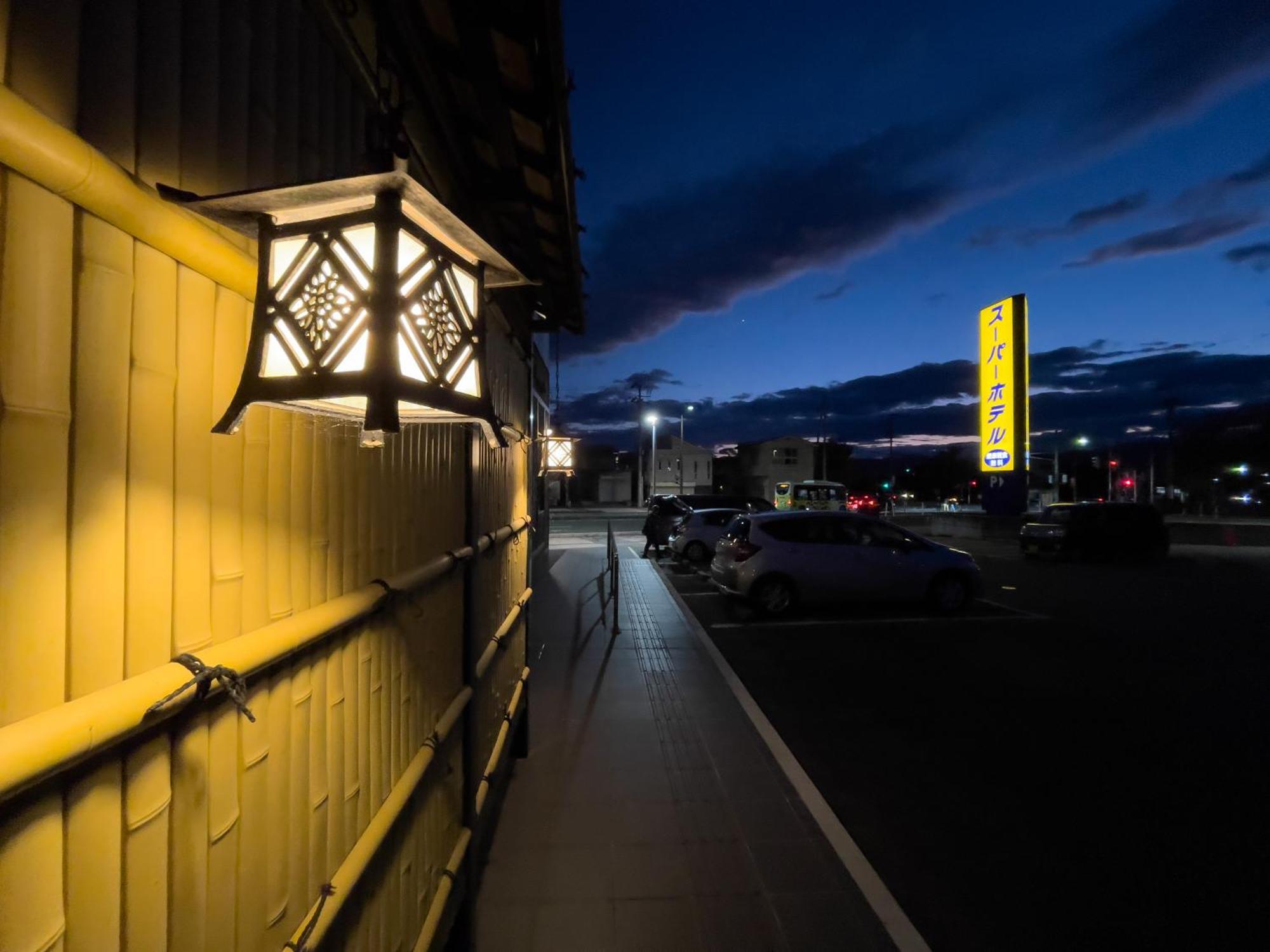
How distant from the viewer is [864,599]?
1134cm

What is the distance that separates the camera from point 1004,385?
958 inches

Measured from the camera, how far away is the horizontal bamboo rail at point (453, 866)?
2.74 m

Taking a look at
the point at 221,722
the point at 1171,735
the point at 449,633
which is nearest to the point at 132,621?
the point at 221,722

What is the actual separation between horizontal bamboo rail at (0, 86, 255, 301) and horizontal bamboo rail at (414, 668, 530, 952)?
2410 millimetres

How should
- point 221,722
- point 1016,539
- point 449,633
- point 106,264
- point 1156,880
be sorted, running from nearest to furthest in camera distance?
1. point 106,264
2. point 221,722
3. point 449,633
4. point 1156,880
5. point 1016,539

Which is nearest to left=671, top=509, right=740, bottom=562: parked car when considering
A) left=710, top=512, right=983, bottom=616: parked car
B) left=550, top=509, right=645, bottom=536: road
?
left=710, top=512, right=983, bottom=616: parked car

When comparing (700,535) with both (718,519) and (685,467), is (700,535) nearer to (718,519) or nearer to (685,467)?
(718,519)

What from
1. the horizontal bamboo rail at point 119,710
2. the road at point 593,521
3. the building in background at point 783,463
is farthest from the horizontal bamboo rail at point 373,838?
the building in background at point 783,463

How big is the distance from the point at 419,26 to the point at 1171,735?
23.4 ft

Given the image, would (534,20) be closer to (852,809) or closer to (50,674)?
(50,674)

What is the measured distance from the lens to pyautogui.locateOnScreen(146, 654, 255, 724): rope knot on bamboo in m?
1.26

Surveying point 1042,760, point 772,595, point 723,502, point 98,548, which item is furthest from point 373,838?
point 723,502

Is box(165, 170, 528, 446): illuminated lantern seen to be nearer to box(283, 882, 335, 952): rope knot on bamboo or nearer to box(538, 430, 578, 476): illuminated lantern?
box(283, 882, 335, 952): rope knot on bamboo

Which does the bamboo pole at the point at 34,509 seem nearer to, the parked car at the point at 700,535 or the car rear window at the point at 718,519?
the parked car at the point at 700,535
